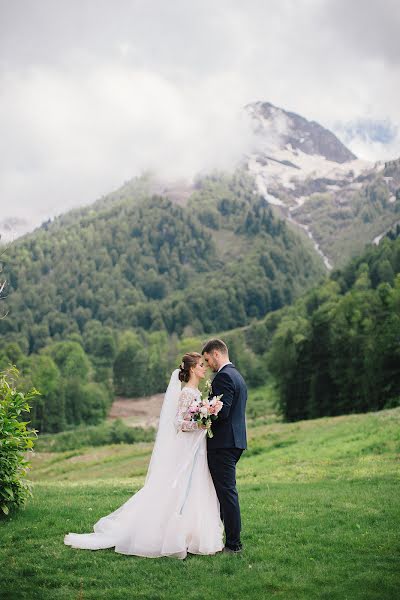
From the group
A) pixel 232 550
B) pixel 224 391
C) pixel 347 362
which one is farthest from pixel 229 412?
pixel 347 362

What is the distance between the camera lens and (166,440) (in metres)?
11.5

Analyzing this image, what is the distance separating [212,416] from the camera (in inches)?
430

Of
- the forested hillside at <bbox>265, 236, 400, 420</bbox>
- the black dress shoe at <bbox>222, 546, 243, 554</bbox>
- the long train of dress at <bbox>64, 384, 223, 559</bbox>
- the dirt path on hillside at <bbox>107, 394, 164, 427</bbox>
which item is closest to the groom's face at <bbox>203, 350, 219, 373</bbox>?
the long train of dress at <bbox>64, 384, 223, 559</bbox>

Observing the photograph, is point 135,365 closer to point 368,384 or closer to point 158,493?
point 368,384

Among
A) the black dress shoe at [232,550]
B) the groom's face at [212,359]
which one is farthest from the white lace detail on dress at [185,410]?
the black dress shoe at [232,550]

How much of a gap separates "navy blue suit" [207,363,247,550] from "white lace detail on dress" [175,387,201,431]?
43 cm

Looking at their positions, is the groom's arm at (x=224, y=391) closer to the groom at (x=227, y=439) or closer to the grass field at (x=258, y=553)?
the groom at (x=227, y=439)

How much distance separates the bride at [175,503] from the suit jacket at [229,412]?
41 centimetres

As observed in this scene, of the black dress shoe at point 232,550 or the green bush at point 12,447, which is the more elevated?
the green bush at point 12,447

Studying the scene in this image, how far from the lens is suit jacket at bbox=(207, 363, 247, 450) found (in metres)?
10.8

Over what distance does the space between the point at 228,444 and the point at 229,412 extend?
65 cm

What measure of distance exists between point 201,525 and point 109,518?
2281 millimetres

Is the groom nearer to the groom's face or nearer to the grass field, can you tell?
the groom's face

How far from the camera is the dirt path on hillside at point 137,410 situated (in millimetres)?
130875
